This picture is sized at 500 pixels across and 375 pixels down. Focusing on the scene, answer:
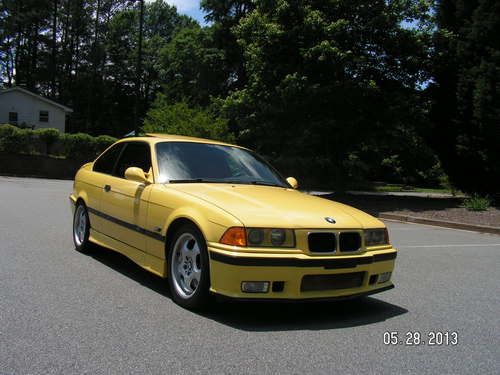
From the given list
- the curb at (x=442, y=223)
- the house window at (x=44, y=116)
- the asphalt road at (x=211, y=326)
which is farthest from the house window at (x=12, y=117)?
the asphalt road at (x=211, y=326)

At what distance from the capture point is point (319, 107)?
61.4ft

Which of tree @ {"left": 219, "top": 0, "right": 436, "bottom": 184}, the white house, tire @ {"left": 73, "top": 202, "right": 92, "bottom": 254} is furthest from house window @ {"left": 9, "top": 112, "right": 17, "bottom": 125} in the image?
tire @ {"left": 73, "top": 202, "right": 92, "bottom": 254}

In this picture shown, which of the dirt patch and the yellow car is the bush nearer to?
the dirt patch

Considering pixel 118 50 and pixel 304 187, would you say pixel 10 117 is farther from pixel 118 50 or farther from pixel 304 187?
pixel 304 187

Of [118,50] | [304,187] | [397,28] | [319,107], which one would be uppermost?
[118,50]

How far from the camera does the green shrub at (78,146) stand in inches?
1368

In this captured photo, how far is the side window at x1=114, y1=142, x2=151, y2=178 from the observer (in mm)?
5845

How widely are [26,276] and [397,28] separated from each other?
16293 mm

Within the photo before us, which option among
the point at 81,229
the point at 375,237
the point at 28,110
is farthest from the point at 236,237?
the point at 28,110

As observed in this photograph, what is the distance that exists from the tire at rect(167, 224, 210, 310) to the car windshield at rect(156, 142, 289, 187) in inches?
32.0

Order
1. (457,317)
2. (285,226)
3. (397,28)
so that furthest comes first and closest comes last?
(397,28), (457,317), (285,226)

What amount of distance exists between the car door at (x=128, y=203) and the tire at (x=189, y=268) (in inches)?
24.2

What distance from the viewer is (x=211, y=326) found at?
13.8 feet

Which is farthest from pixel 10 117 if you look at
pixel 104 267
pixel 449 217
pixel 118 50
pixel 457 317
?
pixel 457 317
